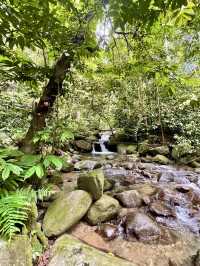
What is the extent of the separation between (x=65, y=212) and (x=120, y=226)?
0.86 metres

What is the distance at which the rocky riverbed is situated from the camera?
9.43ft

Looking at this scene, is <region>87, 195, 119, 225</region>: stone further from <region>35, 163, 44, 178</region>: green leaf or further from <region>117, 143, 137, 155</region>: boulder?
<region>117, 143, 137, 155</region>: boulder

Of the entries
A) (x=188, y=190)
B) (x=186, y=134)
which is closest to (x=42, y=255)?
(x=188, y=190)

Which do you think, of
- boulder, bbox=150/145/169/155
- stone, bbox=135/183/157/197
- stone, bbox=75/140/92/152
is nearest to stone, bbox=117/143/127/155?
stone, bbox=75/140/92/152

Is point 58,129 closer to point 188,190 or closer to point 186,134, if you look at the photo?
point 188,190

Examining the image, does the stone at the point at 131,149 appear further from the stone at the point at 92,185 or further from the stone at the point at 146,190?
the stone at the point at 92,185

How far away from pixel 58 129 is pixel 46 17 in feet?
4.11

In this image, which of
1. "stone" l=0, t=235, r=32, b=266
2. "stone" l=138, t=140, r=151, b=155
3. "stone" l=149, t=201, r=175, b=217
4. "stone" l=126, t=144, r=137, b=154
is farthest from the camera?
"stone" l=126, t=144, r=137, b=154

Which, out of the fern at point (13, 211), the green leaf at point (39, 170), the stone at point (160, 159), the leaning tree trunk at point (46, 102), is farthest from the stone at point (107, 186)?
the stone at point (160, 159)

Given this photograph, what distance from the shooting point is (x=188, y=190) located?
5.46 m

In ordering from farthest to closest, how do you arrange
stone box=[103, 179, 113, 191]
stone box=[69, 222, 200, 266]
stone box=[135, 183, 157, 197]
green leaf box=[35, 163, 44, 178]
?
stone box=[103, 179, 113, 191] → stone box=[135, 183, 157, 197] → stone box=[69, 222, 200, 266] → green leaf box=[35, 163, 44, 178]

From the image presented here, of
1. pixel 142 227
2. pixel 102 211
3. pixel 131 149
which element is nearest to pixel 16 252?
pixel 102 211

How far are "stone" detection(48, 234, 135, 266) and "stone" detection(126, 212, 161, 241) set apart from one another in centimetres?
98

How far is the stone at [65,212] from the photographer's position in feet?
11.3
